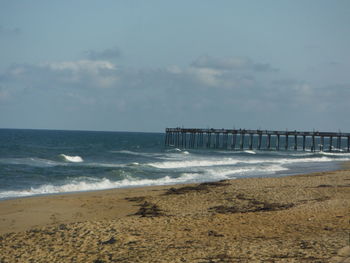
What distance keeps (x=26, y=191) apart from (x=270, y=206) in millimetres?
12738

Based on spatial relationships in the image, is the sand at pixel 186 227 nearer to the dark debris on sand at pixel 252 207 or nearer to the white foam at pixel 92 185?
the dark debris on sand at pixel 252 207

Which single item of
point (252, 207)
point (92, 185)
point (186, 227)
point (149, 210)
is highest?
point (252, 207)

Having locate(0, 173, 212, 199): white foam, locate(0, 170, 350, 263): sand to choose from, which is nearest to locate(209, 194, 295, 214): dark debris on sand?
locate(0, 170, 350, 263): sand

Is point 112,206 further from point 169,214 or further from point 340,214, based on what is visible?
point 340,214

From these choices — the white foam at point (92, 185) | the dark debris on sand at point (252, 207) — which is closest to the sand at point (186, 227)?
the dark debris on sand at point (252, 207)

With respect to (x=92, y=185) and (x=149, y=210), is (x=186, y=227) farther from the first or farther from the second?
(x=92, y=185)

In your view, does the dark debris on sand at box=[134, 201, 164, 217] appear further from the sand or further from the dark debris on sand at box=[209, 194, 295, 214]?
the dark debris on sand at box=[209, 194, 295, 214]

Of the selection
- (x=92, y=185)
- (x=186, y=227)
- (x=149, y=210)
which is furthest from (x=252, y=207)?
(x=92, y=185)

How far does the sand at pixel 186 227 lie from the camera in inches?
363

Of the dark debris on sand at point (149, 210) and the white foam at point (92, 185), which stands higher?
the dark debris on sand at point (149, 210)

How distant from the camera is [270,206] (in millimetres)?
14664

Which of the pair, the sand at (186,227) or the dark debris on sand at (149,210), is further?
the dark debris on sand at (149,210)

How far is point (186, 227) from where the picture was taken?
38.7ft

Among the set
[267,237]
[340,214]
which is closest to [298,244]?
[267,237]
